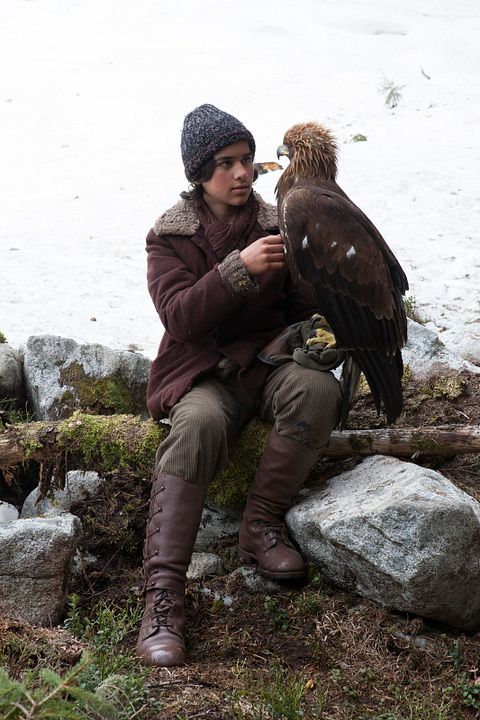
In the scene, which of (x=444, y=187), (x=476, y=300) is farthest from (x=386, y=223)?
(x=476, y=300)

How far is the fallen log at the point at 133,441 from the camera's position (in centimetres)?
428

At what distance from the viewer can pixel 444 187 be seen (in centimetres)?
919

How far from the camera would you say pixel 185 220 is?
4.25m

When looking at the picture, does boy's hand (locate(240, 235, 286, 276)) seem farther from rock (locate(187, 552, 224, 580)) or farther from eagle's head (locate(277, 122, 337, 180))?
rock (locate(187, 552, 224, 580))

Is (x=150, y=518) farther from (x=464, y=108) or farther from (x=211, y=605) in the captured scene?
(x=464, y=108)

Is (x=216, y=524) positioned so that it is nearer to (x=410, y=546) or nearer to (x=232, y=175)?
(x=410, y=546)

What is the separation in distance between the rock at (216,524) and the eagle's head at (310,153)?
167 cm

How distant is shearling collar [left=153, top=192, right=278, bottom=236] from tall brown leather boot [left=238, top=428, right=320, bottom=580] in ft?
3.37

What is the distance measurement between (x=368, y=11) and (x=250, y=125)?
14.8 ft

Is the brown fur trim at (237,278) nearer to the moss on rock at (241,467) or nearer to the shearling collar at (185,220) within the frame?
the shearling collar at (185,220)

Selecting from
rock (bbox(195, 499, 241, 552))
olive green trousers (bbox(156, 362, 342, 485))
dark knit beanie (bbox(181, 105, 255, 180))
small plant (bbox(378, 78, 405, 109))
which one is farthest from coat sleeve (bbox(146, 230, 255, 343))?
small plant (bbox(378, 78, 405, 109))

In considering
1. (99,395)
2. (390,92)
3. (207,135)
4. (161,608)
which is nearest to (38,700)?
(161,608)

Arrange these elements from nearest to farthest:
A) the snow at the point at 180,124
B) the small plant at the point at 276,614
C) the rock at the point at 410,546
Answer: the rock at the point at 410,546
the small plant at the point at 276,614
the snow at the point at 180,124

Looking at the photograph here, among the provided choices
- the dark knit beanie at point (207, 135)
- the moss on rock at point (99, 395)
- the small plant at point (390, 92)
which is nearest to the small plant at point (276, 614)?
the moss on rock at point (99, 395)
